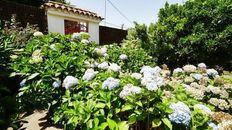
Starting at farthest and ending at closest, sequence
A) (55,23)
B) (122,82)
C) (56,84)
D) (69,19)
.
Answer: (69,19) → (55,23) → (56,84) → (122,82)

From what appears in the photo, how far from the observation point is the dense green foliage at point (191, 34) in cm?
777

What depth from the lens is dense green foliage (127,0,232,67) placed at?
7770 mm

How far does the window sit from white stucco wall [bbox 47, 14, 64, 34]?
5.74 feet

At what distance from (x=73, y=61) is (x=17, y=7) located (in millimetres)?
6579

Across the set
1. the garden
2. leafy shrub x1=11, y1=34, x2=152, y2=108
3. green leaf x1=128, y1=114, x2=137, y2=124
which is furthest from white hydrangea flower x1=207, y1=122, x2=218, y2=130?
leafy shrub x1=11, y1=34, x2=152, y2=108

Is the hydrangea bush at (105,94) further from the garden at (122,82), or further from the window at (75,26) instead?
the window at (75,26)

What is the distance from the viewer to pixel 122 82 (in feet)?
11.4

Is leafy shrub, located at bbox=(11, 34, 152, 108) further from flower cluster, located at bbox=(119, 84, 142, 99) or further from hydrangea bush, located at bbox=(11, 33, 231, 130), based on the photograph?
flower cluster, located at bbox=(119, 84, 142, 99)

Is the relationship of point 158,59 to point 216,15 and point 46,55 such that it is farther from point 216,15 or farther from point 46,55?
point 46,55

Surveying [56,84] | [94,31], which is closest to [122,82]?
[56,84]

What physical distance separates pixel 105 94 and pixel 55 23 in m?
9.07

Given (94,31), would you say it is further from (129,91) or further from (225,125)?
(225,125)

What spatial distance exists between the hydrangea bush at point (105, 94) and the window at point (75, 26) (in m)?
8.37

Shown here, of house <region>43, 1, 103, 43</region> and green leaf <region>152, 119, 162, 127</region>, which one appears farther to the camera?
house <region>43, 1, 103, 43</region>
